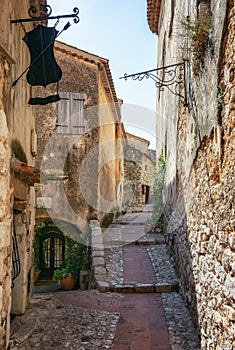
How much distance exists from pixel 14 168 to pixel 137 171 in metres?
22.4

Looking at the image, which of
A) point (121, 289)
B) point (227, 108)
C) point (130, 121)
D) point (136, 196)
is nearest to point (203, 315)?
point (227, 108)

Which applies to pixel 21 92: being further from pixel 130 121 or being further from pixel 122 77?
pixel 130 121

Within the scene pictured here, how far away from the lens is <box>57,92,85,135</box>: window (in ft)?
35.8

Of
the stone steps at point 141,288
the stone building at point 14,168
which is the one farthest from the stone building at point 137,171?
the stone building at point 14,168

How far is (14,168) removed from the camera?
414 centimetres

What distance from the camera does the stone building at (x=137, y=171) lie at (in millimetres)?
25359

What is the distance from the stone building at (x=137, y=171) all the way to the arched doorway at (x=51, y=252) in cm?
1187

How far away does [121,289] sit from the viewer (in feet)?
23.3

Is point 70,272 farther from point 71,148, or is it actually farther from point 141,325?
point 141,325

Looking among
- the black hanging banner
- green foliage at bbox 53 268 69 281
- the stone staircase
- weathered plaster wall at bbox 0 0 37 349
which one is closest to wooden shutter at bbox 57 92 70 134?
the stone staircase

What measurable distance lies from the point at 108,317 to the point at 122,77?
145 inches

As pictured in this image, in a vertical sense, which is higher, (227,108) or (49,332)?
(227,108)

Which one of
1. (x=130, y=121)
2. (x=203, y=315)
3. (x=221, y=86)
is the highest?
(x=130, y=121)

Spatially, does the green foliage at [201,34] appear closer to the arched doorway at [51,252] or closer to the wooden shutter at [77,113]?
the wooden shutter at [77,113]
